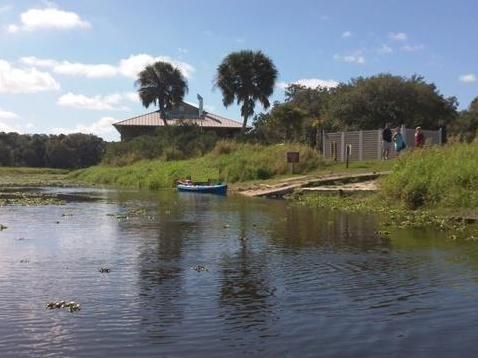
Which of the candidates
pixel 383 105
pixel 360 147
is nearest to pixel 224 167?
pixel 360 147

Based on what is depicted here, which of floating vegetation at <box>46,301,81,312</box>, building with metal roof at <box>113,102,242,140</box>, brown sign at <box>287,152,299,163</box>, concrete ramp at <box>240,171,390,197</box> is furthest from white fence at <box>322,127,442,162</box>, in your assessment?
building with metal roof at <box>113,102,242,140</box>

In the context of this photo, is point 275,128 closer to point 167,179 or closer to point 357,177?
point 167,179

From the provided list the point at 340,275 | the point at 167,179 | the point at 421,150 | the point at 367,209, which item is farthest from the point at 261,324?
the point at 167,179

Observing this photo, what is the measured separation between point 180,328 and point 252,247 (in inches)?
280

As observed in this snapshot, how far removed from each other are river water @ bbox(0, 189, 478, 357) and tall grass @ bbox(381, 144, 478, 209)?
13.7 feet

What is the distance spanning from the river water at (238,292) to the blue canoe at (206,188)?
19.2m

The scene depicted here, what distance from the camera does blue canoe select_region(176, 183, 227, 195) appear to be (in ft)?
125

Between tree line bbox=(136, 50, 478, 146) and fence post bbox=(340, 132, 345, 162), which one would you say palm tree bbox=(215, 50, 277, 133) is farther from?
fence post bbox=(340, 132, 345, 162)

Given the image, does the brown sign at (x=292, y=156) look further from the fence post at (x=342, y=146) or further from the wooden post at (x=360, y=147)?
the fence post at (x=342, y=146)

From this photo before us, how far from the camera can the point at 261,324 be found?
27.1 feet

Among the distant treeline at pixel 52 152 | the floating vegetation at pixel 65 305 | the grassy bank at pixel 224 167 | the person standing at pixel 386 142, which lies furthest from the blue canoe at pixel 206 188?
the distant treeline at pixel 52 152

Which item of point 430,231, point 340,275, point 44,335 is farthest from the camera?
point 430,231

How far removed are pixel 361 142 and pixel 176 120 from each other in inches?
1746

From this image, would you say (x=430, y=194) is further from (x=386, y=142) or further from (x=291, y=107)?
(x=291, y=107)
